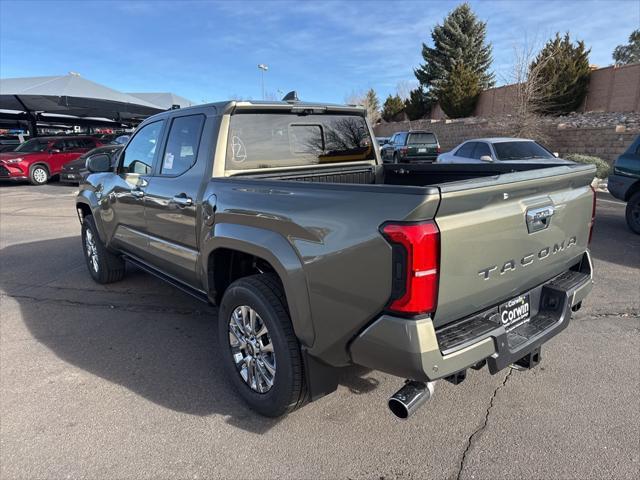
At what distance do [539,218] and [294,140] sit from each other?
2.05m

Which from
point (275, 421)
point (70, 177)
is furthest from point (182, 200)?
point (70, 177)

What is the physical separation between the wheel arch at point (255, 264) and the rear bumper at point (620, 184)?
744 cm

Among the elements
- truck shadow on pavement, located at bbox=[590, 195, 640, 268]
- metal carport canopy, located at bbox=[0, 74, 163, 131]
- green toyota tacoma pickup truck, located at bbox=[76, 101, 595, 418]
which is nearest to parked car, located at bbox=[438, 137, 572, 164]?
truck shadow on pavement, located at bbox=[590, 195, 640, 268]

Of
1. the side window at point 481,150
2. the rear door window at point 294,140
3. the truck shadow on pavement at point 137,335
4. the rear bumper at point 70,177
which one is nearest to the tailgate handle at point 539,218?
the truck shadow on pavement at point 137,335

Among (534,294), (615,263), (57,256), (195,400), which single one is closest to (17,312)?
(57,256)

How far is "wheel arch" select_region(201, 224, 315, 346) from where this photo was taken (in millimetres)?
2434

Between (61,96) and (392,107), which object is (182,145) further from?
(392,107)

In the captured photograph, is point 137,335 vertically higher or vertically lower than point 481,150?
lower

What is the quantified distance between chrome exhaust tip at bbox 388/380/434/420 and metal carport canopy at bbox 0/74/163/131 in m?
23.2

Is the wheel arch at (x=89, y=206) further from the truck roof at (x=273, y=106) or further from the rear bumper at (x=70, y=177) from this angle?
the rear bumper at (x=70, y=177)

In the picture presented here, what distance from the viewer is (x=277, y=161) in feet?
11.9

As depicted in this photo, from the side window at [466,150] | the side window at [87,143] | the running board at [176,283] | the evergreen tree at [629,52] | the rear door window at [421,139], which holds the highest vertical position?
the evergreen tree at [629,52]

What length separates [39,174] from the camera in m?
18.2

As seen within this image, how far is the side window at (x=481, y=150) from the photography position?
1059 centimetres
